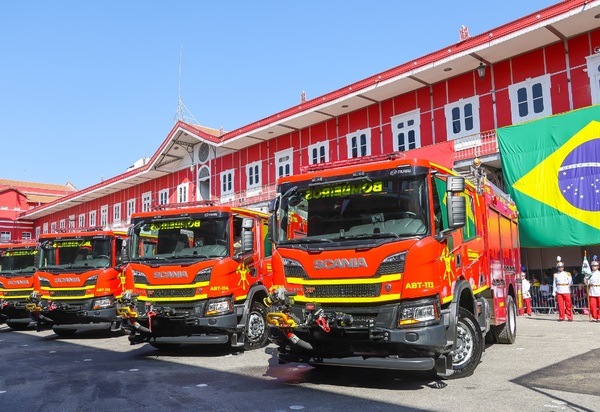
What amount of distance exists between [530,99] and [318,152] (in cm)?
1049

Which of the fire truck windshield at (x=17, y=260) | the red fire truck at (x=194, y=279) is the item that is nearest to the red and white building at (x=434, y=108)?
the fire truck windshield at (x=17, y=260)

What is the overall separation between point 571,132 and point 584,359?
916 cm

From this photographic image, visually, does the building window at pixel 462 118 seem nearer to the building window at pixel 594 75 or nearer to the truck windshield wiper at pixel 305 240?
the building window at pixel 594 75

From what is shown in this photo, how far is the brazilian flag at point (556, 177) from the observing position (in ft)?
48.6

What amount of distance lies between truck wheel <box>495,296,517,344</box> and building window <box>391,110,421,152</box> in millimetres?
12104

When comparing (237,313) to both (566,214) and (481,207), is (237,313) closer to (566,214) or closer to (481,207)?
(481,207)

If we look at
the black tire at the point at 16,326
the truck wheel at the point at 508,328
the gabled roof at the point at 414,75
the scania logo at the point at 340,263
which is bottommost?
the black tire at the point at 16,326

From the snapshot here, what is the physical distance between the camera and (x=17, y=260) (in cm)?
1594

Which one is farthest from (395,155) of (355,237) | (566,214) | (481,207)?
(566,214)

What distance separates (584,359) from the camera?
323 inches

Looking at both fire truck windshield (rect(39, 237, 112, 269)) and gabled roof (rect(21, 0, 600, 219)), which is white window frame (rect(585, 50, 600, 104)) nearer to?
gabled roof (rect(21, 0, 600, 219))

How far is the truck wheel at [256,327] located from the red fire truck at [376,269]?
3205mm

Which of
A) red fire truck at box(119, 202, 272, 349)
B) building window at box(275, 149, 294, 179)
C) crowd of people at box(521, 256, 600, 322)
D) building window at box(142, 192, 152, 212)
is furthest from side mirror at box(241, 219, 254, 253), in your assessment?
building window at box(142, 192, 152, 212)

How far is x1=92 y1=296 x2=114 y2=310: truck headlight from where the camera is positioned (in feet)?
39.5
